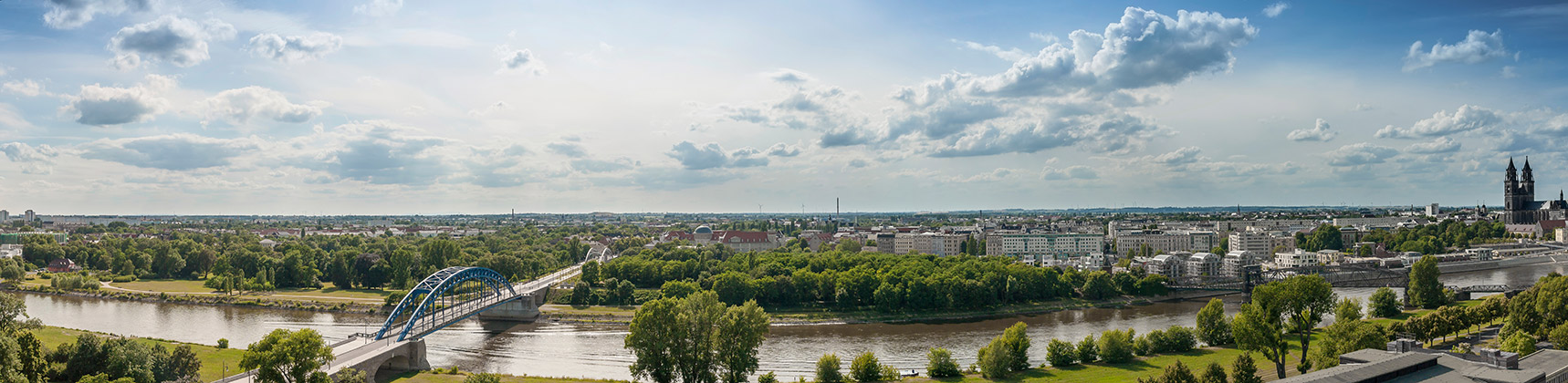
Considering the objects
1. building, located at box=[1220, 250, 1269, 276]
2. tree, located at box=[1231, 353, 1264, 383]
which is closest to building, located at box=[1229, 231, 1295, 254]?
building, located at box=[1220, 250, 1269, 276]

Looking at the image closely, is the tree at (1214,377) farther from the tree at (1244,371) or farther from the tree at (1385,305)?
the tree at (1385,305)

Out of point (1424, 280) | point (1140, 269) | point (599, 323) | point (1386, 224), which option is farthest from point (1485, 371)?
point (1386, 224)

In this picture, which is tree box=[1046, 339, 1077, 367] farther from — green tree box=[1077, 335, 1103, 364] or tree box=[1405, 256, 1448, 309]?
tree box=[1405, 256, 1448, 309]

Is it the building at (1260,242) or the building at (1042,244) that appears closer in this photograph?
the building at (1260,242)

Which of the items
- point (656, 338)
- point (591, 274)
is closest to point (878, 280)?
point (591, 274)

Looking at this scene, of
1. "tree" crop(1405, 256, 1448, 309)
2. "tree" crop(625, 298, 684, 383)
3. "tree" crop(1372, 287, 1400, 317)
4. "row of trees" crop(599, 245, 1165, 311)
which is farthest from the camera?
"row of trees" crop(599, 245, 1165, 311)

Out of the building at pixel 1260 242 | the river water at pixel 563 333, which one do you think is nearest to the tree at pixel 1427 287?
the river water at pixel 563 333

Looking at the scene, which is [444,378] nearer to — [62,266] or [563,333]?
[563,333]
